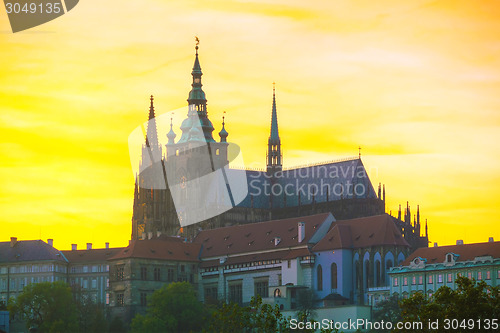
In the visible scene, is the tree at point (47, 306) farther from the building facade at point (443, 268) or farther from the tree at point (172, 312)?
the building facade at point (443, 268)

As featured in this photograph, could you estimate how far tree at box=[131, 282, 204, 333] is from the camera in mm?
166625

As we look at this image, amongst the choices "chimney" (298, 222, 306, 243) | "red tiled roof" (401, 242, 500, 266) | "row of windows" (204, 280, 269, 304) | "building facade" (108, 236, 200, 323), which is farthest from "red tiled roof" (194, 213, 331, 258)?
"red tiled roof" (401, 242, 500, 266)

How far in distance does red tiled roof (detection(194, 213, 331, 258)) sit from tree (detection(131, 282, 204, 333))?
1502cm

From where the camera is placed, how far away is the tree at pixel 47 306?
17336 centimetres

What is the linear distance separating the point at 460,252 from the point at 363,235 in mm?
14786

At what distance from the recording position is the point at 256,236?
625ft

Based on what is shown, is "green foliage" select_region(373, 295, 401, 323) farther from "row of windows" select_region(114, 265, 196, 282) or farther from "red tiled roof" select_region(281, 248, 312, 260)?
"row of windows" select_region(114, 265, 196, 282)

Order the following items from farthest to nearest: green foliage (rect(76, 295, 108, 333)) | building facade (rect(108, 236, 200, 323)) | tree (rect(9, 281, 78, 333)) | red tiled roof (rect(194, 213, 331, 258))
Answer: red tiled roof (rect(194, 213, 331, 258)) < building facade (rect(108, 236, 200, 323)) < tree (rect(9, 281, 78, 333)) < green foliage (rect(76, 295, 108, 333))

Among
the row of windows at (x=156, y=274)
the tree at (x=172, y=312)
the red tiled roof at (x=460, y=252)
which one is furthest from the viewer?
the row of windows at (x=156, y=274)

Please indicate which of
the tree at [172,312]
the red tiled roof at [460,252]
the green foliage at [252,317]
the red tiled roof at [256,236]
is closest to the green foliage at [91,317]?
the tree at [172,312]

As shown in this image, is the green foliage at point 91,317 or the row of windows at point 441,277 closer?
the row of windows at point 441,277

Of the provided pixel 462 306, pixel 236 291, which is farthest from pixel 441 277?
pixel 462 306

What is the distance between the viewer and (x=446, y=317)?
98062mm

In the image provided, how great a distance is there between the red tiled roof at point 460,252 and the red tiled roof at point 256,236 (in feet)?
56.2
